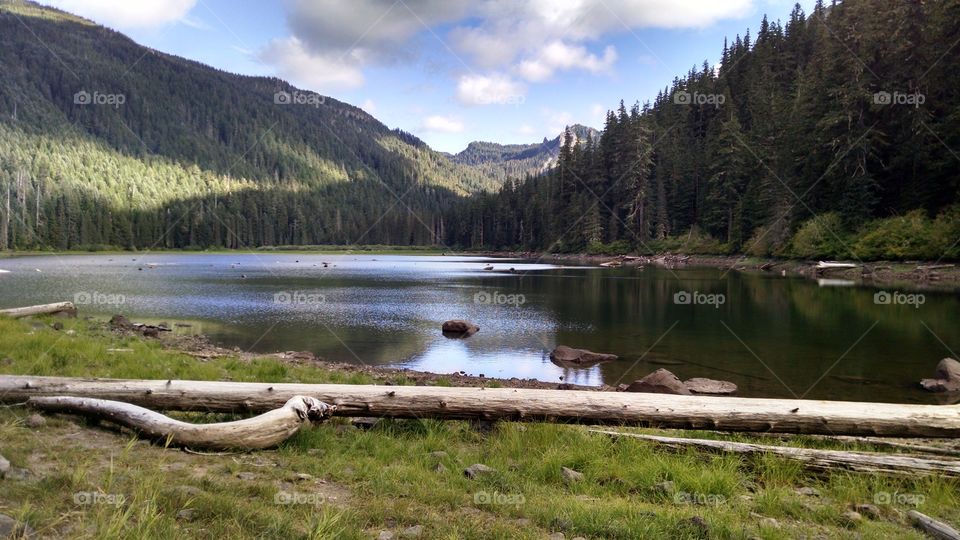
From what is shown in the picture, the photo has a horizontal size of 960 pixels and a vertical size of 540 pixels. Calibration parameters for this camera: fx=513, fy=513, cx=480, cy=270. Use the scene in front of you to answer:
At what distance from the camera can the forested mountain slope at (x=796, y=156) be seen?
43594mm

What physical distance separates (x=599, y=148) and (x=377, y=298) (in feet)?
265

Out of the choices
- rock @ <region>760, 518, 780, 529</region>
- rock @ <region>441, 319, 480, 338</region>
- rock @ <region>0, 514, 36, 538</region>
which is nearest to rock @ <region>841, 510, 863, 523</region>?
rock @ <region>760, 518, 780, 529</region>

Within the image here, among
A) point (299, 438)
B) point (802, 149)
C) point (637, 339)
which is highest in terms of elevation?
point (802, 149)

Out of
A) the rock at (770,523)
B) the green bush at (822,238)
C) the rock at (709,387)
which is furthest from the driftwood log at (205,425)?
the green bush at (822,238)

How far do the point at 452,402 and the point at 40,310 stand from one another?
74.9ft

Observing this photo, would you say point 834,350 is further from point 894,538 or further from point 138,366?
point 138,366

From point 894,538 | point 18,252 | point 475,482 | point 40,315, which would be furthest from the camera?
point 18,252

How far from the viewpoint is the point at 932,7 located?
41.8 metres

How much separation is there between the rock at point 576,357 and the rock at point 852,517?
44.8 ft

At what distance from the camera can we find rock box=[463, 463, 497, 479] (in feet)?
20.2

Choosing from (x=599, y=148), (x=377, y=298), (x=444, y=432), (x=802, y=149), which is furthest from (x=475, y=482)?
(x=599, y=148)

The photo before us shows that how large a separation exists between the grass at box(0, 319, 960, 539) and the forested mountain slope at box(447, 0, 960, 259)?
4505 centimetres

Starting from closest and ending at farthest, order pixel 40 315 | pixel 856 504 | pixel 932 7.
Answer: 1. pixel 856 504
2. pixel 40 315
3. pixel 932 7

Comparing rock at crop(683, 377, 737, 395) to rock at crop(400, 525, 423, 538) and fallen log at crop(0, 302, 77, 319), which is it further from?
fallen log at crop(0, 302, 77, 319)
